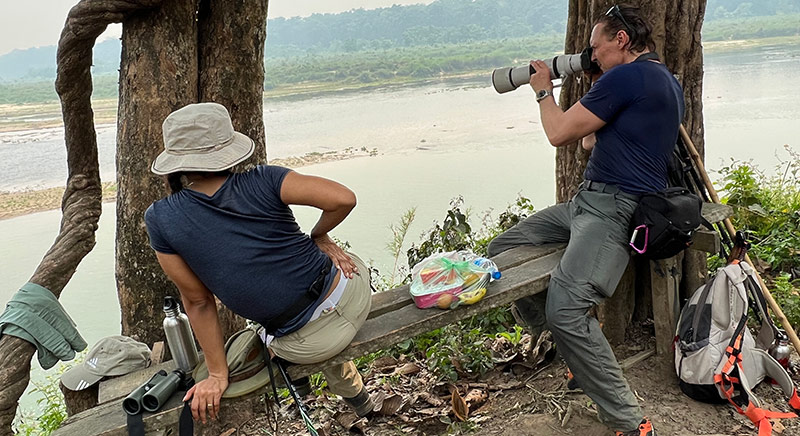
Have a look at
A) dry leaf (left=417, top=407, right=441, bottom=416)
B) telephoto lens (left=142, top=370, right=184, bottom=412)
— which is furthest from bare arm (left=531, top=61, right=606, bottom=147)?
telephoto lens (left=142, top=370, right=184, bottom=412)

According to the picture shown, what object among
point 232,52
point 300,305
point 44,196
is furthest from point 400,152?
point 300,305

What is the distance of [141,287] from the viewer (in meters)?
2.68

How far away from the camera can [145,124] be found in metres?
2.57

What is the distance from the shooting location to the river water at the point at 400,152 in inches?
245

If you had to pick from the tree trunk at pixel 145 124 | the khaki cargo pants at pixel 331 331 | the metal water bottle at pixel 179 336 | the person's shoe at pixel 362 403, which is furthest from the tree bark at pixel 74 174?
the person's shoe at pixel 362 403

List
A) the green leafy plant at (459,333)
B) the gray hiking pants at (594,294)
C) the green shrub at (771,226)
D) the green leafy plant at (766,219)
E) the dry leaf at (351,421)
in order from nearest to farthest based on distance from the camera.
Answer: the gray hiking pants at (594,294)
the dry leaf at (351,421)
the green leafy plant at (459,333)
the green shrub at (771,226)
the green leafy plant at (766,219)

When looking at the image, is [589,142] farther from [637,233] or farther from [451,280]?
[451,280]

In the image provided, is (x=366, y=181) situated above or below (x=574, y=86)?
below

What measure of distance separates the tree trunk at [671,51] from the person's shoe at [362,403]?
117 cm

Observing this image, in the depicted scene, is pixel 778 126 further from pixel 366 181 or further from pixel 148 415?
pixel 148 415

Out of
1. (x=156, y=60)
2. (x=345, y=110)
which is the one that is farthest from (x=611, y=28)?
(x=345, y=110)

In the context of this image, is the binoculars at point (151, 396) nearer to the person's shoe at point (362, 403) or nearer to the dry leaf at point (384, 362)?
the person's shoe at point (362, 403)

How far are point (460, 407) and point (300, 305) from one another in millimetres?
1098

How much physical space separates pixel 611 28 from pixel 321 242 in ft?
4.55
